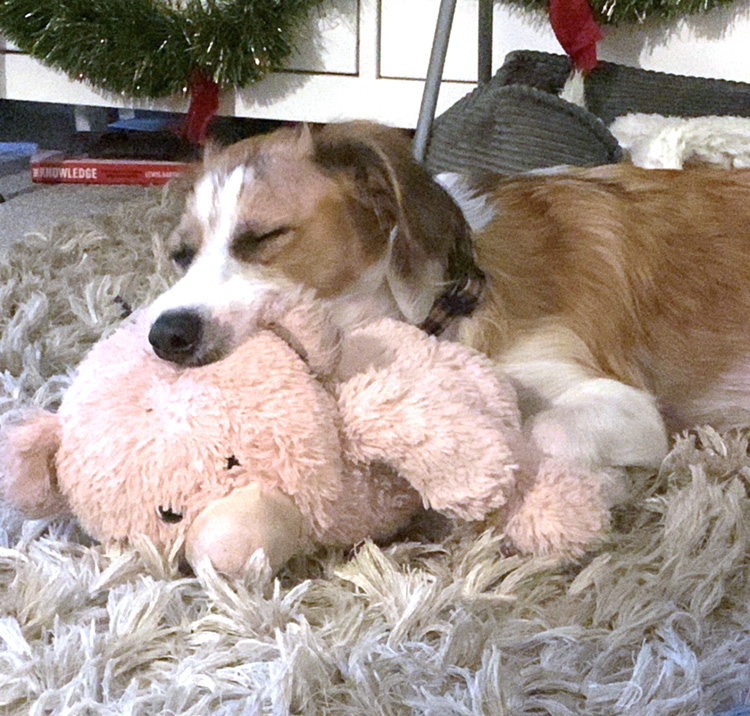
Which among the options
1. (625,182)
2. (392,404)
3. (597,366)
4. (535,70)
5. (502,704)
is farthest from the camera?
(535,70)

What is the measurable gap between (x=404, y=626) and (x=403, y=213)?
0.50m

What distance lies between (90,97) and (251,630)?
2.41 m

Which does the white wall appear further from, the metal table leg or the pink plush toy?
the pink plush toy

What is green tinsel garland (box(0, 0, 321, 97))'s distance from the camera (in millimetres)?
2295

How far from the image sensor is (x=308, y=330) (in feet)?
2.64

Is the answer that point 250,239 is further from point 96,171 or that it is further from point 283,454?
point 96,171

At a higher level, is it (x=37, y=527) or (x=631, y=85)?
(x=631, y=85)

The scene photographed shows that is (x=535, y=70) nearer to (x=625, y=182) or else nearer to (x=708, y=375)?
(x=625, y=182)

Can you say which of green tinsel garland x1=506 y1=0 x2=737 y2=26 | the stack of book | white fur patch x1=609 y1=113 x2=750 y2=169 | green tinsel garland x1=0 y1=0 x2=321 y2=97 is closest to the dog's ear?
white fur patch x1=609 y1=113 x2=750 y2=169

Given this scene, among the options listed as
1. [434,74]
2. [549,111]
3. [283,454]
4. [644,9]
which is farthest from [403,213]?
[644,9]

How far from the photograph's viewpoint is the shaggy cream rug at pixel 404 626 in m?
0.64

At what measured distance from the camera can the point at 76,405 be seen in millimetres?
803

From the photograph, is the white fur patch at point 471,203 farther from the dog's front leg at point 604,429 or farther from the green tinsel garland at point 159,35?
the green tinsel garland at point 159,35

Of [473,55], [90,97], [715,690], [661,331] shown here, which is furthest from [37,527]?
[90,97]
